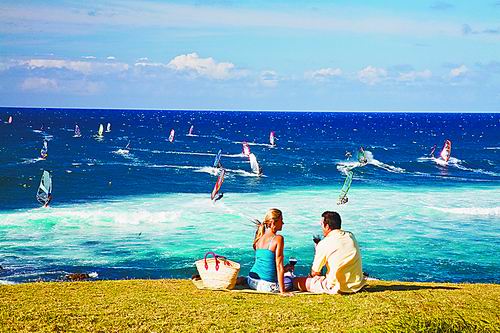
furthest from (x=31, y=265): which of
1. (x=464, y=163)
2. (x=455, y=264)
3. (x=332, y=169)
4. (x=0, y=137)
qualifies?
(x=0, y=137)

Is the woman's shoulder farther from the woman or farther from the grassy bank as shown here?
the grassy bank

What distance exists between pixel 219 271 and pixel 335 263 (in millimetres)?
2196

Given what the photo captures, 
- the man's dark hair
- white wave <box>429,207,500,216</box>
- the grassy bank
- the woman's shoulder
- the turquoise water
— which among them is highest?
the man's dark hair

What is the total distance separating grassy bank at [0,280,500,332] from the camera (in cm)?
1041

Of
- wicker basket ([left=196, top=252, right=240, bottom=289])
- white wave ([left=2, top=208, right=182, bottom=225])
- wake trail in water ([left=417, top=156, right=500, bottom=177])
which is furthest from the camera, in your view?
wake trail in water ([left=417, top=156, right=500, bottom=177])

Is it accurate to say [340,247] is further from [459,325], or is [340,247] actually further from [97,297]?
[97,297]

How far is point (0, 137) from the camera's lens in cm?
11612

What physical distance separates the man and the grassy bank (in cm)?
23

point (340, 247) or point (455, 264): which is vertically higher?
point (340, 247)

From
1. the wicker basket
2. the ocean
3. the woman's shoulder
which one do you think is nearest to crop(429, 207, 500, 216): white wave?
the ocean

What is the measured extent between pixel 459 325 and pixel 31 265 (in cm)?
1955

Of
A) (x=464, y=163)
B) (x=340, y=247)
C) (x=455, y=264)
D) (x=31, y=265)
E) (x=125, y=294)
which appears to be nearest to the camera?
(x=340, y=247)

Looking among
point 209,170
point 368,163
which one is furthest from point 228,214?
point 368,163

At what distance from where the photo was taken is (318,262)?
1206cm
